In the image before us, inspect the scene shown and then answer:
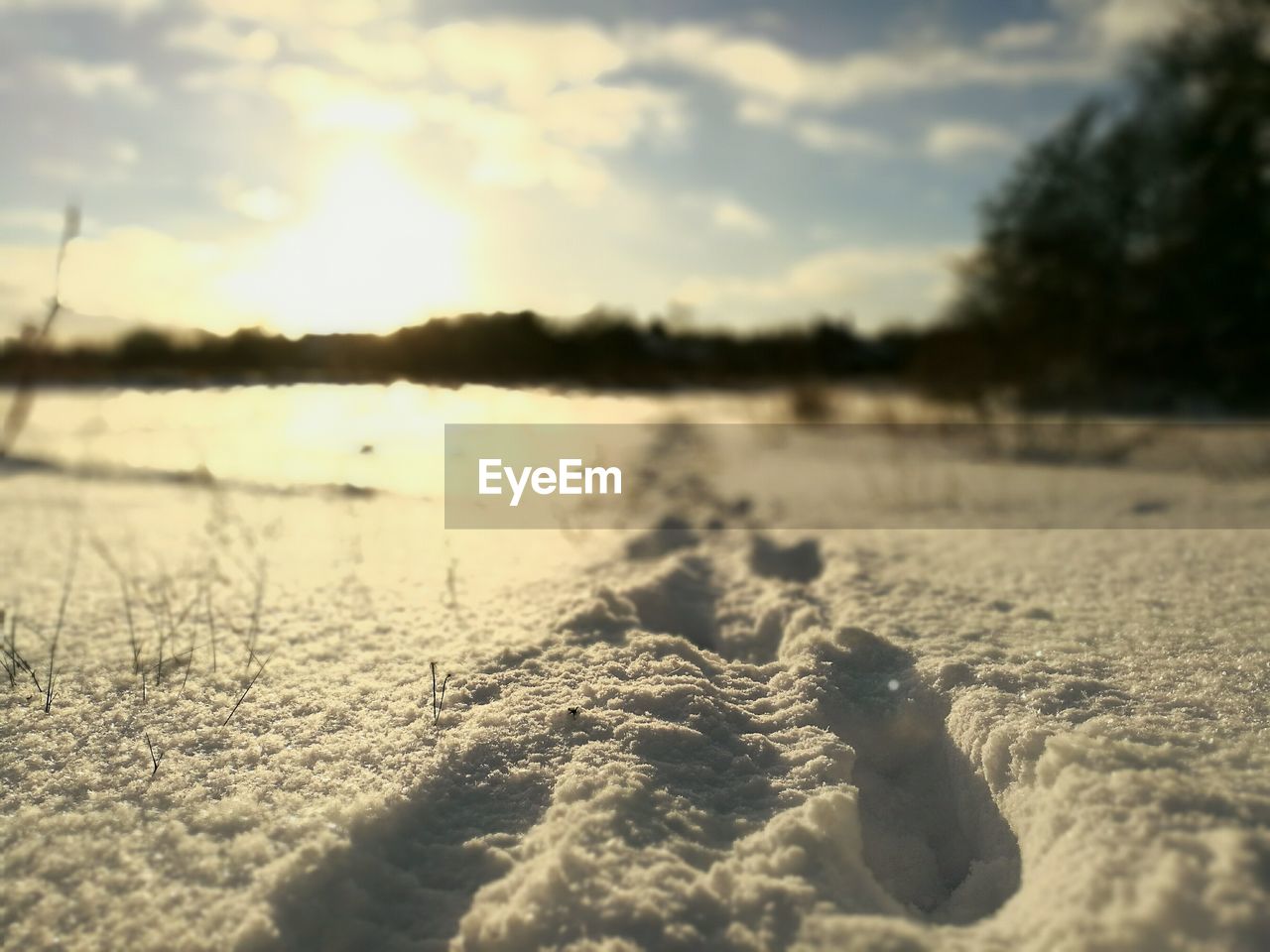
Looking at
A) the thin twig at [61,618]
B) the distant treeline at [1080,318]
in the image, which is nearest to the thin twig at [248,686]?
the thin twig at [61,618]

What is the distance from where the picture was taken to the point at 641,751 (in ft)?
5.31

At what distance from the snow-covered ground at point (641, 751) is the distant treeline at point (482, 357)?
810cm

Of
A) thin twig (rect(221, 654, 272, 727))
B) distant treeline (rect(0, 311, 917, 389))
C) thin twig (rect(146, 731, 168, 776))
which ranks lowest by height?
thin twig (rect(146, 731, 168, 776))

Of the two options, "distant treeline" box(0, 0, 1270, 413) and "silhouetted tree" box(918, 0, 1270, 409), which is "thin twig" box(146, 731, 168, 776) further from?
"silhouetted tree" box(918, 0, 1270, 409)

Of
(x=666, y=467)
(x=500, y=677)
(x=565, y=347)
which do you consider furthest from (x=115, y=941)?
(x=565, y=347)

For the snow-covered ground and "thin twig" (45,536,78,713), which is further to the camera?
"thin twig" (45,536,78,713)

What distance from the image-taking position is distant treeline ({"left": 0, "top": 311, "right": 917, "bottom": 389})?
11.5 metres

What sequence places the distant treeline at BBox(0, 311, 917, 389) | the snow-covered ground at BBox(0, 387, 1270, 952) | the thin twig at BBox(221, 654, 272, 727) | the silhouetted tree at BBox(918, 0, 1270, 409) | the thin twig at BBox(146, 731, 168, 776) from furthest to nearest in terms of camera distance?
the distant treeline at BBox(0, 311, 917, 389), the silhouetted tree at BBox(918, 0, 1270, 409), the thin twig at BBox(221, 654, 272, 727), the thin twig at BBox(146, 731, 168, 776), the snow-covered ground at BBox(0, 387, 1270, 952)

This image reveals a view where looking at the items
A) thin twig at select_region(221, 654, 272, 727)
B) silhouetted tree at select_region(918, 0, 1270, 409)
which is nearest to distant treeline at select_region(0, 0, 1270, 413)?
silhouetted tree at select_region(918, 0, 1270, 409)

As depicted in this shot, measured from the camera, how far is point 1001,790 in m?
1.54

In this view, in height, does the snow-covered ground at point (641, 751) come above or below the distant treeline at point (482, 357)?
below

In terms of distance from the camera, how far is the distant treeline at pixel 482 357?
11531 millimetres

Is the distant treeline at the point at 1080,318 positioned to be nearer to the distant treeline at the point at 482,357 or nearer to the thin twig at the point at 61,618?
the distant treeline at the point at 482,357

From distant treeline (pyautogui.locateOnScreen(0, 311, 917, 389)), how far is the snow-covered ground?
26.6 feet
